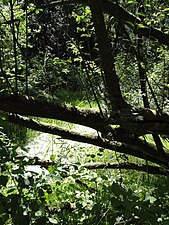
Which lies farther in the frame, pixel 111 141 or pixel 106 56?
pixel 111 141

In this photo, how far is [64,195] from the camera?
223cm

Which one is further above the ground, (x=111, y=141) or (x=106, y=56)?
(x=106, y=56)

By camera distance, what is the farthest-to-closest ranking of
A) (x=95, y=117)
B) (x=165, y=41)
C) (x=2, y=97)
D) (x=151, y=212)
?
(x=165, y=41), (x=95, y=117), (x=2, y=97), (x=151, y=212)

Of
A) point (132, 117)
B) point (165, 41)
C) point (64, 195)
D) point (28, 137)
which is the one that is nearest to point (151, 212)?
point (132, 117)

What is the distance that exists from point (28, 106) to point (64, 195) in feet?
2.30

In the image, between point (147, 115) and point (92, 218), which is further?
point (92, 218)

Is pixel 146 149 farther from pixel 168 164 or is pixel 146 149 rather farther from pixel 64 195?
pixel 64 195

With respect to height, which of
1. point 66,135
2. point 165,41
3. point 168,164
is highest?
point 165,41

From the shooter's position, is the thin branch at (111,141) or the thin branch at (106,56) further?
the thin branch at (111,141)

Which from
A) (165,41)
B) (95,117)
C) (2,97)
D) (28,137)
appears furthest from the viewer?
(28,137)

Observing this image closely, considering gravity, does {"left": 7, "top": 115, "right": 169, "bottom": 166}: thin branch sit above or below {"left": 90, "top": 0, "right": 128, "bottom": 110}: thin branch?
below

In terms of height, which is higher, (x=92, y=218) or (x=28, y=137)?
(x=28, y=137)

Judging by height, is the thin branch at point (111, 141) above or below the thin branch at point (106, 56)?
below

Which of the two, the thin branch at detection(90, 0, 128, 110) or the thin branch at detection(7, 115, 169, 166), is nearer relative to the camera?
the thin branch at detection(90, 0, 128, 110)
